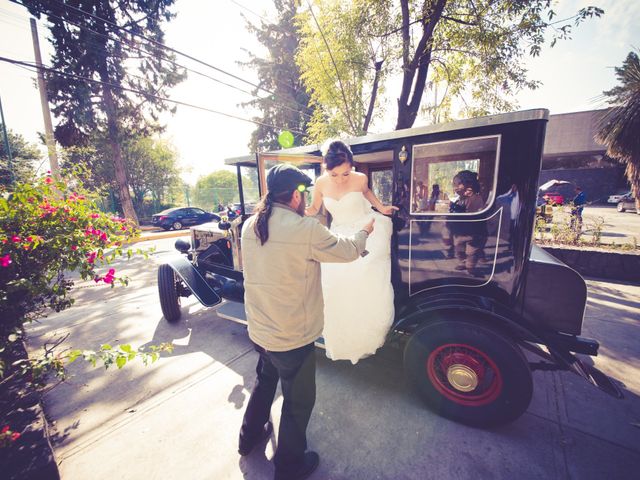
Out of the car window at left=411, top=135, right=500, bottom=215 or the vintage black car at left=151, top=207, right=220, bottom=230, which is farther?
the vintage black car at left=151, top=207, right=220, bottom=230

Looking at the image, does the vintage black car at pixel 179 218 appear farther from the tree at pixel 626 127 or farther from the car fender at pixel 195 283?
the tree at pixel 626 127

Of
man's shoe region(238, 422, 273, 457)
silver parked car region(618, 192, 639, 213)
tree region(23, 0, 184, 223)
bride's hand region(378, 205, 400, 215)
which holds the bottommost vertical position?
man's shoe region(238, 422, 273, 457)

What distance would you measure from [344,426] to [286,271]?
162 cm

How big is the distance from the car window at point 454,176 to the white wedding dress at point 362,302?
0.44 meters

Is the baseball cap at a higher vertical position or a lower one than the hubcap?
higher

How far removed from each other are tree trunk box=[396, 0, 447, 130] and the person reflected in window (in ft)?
18.5

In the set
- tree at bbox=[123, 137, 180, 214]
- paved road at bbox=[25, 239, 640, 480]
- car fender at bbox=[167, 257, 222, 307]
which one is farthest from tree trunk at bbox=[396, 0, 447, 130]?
tree at bbox=[123, 137, 180, 214]

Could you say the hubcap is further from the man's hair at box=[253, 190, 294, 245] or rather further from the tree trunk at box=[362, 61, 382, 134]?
the tree trunk at box=[362, 61, 382, 134]

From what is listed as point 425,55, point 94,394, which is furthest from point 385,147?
point 425,55

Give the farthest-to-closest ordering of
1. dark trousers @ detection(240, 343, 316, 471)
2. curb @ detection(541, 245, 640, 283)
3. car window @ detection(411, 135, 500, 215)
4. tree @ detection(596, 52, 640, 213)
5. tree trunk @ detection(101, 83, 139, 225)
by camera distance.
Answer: tree trunk @ detection(101, 83, 139, 225), tree @ detection(596, 52, 640, 213), curb @ detection(541, 245, 640, 283), car window @ detection(411, 135, 500, 215), dark trousers @ detection(240, 343, 316, 471)

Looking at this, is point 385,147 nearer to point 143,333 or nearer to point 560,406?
point 560,406

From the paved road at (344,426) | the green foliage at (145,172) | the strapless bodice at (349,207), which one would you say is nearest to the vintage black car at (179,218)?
the green foliage at (145,172)

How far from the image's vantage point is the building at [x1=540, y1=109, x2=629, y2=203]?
78.0ft

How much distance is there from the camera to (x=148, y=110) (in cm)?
1505
